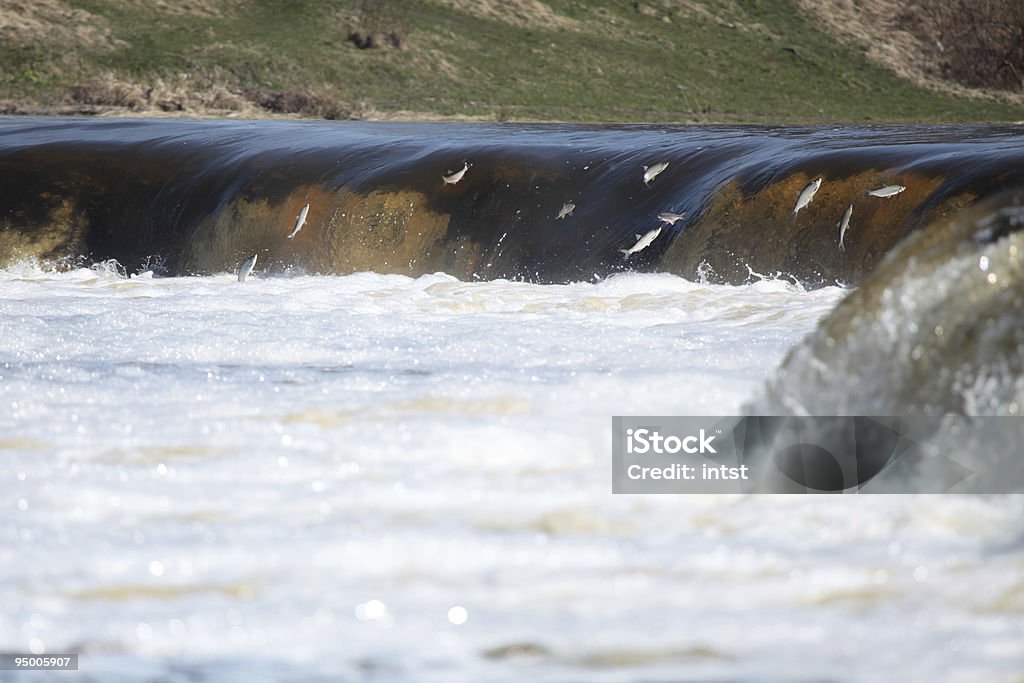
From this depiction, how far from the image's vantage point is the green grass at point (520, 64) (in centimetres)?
3538

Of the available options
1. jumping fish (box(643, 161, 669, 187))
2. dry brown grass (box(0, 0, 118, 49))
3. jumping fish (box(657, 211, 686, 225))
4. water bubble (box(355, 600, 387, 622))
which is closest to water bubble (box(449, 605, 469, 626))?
water bubble (box(355, 600, 387, 622))

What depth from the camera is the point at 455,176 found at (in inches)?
384

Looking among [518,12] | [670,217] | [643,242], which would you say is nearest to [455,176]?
[643,242]

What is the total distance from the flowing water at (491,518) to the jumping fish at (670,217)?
7.49ft

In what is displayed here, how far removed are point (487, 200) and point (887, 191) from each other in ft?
11.3

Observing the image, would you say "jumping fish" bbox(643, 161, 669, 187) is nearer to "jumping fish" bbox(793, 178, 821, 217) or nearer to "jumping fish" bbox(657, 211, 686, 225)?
"jumping fish" bbox(657, 211, 686, 225)

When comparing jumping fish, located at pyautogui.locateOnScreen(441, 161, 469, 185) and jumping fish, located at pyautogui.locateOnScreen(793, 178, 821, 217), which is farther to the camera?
jumping fish, located at pyautogui.locateOnScreen(441, 161, 469, 185)

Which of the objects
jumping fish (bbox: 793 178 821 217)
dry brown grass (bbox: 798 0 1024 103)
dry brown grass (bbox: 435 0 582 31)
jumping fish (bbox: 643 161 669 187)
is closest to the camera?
jumping fish (bbox: 793 178 821 217)

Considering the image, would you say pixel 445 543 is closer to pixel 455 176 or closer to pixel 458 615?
pixel 458 615

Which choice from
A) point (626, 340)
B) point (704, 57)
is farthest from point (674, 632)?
point (704, 57)

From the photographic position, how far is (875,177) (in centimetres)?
852

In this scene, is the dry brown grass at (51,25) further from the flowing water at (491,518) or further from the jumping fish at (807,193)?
the flowing water at (491,518)

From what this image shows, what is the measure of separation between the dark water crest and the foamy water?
338 cm

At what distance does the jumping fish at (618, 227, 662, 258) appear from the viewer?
26.9ft
